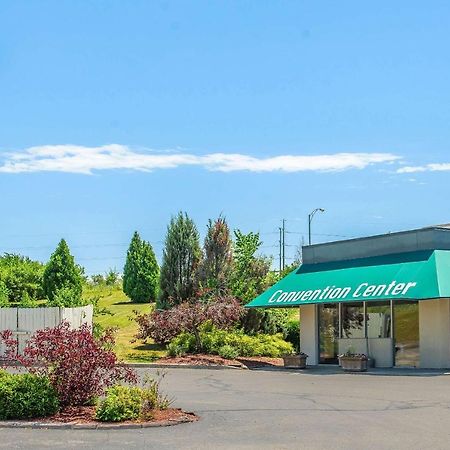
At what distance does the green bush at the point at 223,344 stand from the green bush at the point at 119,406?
57.5ft

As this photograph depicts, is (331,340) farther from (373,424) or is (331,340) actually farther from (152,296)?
(152,296)

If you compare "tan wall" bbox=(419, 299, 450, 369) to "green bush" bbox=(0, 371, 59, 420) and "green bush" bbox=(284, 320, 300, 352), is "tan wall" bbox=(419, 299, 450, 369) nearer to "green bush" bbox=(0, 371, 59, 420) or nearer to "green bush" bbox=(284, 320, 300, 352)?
"green bush" bbox=(284, 320, 300, 352)

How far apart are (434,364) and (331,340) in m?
4.90

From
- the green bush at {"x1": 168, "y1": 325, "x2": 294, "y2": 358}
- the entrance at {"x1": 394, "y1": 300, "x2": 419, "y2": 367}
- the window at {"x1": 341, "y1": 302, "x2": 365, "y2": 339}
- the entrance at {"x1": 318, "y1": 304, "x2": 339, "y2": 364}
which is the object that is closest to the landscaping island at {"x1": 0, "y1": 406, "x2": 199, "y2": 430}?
the entrance at {"x1": 394, "y1": 300, "x2": 419, "y2": 367}

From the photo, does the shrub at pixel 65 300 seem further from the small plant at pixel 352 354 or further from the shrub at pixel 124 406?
the shrub at pixel 124 406

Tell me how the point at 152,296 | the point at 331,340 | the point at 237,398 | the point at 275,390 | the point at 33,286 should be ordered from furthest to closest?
1. the point at 152,296
2. the point at 33,286
3. the point at 331,340
4. the point at 275,390
5. the point at 237,398

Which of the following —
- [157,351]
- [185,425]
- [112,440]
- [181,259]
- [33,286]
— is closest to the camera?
[112,440]

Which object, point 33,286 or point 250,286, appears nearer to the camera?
point 250,286

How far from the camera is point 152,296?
57.7 metres

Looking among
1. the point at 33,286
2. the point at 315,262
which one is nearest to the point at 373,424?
the point at 315,262

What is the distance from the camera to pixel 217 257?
41.0 m

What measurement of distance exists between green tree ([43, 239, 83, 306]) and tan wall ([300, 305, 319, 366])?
1674 cm

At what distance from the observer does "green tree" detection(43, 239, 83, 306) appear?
148 feet

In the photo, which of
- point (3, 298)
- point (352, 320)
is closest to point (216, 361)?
point (352, 320)
